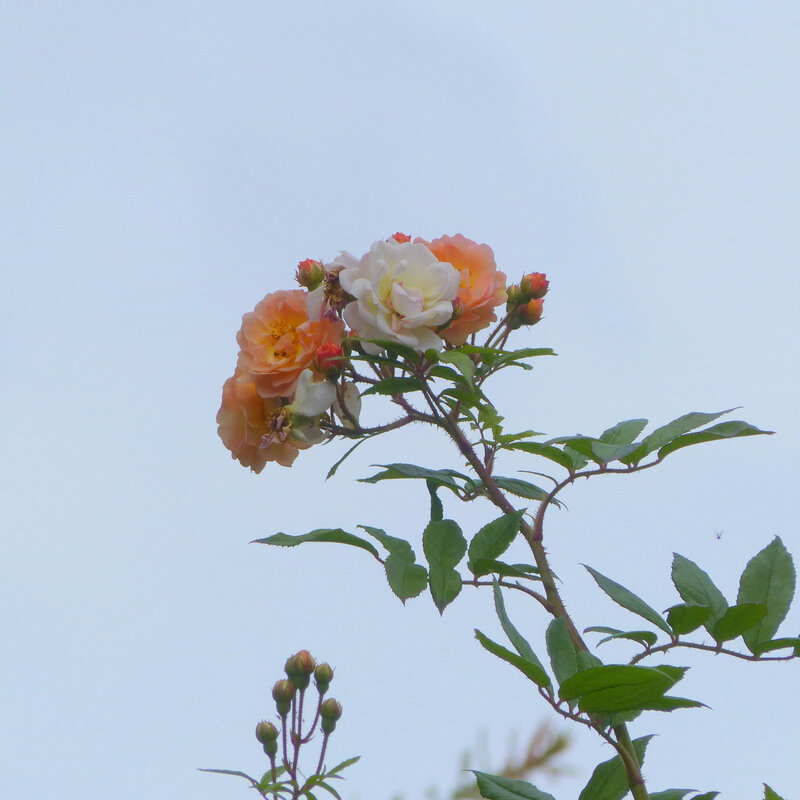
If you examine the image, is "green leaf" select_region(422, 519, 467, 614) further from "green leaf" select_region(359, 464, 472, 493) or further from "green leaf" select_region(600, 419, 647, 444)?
"green leaf" select_region(600, 419, 647, 444)

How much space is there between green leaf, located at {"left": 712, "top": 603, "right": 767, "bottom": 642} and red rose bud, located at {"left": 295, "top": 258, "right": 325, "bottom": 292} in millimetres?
802

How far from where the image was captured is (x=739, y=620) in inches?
52.1

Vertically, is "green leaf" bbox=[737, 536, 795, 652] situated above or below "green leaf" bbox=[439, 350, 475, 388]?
below

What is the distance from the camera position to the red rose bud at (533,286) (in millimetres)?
1714

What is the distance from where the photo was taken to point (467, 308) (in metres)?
1.58

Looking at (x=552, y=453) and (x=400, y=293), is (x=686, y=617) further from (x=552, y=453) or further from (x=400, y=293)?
(x=400, y=293)

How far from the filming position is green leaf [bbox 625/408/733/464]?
1.38 metres

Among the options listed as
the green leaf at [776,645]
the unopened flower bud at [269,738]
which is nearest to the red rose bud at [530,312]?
the green leaf at [776,645]

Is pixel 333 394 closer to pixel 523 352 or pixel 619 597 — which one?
pixel 523 352

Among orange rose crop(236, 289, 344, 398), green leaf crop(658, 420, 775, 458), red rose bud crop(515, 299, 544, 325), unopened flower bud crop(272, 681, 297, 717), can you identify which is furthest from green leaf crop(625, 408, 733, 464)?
unopened flower bud crop(272, 681, 297, 717)

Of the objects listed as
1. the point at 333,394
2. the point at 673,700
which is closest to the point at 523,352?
the point at 333,394

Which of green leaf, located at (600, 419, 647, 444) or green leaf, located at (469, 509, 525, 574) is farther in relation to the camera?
→ green leaf, located at (600, 419, 647, 444)

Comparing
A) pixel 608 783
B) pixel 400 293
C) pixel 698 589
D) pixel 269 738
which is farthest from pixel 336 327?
pixel 269 738

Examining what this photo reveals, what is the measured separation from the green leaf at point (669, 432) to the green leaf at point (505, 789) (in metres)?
0.47
